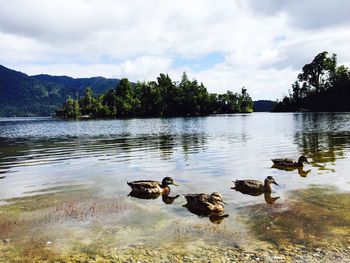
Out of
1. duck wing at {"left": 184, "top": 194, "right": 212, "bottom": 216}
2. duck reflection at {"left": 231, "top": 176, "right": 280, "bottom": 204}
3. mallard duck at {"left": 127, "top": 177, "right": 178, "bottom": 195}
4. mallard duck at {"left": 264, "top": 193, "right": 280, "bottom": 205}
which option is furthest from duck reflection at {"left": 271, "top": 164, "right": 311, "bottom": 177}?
duck wing at {"left": 184, "top": 194, "right": 212, "bottom": 216}

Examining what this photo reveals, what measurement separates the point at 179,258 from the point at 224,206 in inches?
244

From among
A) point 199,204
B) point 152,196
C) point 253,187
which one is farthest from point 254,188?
point 152,196

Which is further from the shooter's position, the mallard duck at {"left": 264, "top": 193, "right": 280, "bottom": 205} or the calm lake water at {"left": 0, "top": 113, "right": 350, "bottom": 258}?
the mallard duck at {"left": 264, "top": 193, "right": 280, "bottom": 205}

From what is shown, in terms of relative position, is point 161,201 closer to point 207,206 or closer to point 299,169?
point 207,206

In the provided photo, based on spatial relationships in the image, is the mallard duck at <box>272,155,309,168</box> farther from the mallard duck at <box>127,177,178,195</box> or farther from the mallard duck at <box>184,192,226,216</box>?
the mallard duck at <box>184,192,226,216</box>

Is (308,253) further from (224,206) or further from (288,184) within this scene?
(288,184)

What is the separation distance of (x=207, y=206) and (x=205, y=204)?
0.54 feet

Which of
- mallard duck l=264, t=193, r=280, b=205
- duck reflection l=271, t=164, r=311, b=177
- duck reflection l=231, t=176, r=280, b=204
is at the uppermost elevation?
duck reflection l=231, t=176, r=280, b=204

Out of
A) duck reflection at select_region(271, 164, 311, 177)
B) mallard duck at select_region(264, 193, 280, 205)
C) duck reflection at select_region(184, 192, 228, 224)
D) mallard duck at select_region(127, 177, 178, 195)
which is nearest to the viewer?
duck reflection at select_region(184, 192, 228, 224)

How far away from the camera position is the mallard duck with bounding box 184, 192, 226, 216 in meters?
15.4

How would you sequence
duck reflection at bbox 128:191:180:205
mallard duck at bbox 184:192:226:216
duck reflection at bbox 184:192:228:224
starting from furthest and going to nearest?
1. duck reflection at bbox 128:191:180:205
2. mallard duck at bbox 184:192:226:216
3. duck reflection at bbox 184:192:228:224

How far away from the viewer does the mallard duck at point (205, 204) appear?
15.4m

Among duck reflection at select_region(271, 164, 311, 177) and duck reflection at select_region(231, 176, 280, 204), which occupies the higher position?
duck reflection at select_region(231, 176, 280, 204)

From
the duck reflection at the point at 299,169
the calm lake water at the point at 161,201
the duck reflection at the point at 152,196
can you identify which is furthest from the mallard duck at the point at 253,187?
the duck reflection at the point at 299,169
